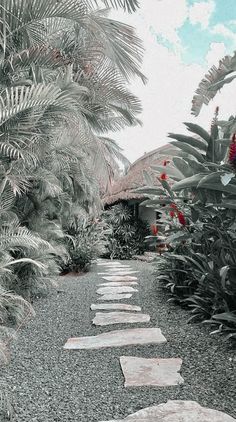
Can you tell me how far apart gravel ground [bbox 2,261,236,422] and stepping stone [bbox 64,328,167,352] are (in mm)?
85

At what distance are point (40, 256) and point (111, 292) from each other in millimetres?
1240

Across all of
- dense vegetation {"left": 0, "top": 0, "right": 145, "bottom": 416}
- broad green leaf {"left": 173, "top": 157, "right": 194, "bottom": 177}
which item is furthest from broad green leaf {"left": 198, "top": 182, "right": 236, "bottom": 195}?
dense vegetation {"left": 0, "top": 0, "right": 145, "bottom": 416}

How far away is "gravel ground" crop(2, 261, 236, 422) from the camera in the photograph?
6.69ft

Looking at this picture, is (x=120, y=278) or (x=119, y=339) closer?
(x=119, y=339)

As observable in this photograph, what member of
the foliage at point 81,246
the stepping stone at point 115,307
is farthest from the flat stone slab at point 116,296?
the foliage at point 81,246

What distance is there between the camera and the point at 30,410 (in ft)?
6.59

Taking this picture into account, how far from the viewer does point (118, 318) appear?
3996 mm

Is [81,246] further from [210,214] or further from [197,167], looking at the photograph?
[197,167]

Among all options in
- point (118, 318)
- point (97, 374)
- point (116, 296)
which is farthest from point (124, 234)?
point (97, 374)

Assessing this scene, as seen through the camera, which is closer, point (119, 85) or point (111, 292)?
point (111, 292)

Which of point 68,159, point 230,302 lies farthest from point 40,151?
point 230,302

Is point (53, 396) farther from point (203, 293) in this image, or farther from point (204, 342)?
point (203, 293)

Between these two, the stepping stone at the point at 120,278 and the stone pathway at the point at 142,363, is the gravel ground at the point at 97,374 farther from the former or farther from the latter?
the stepping stone at the point at 120,278

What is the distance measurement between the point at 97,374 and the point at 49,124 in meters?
2.55
